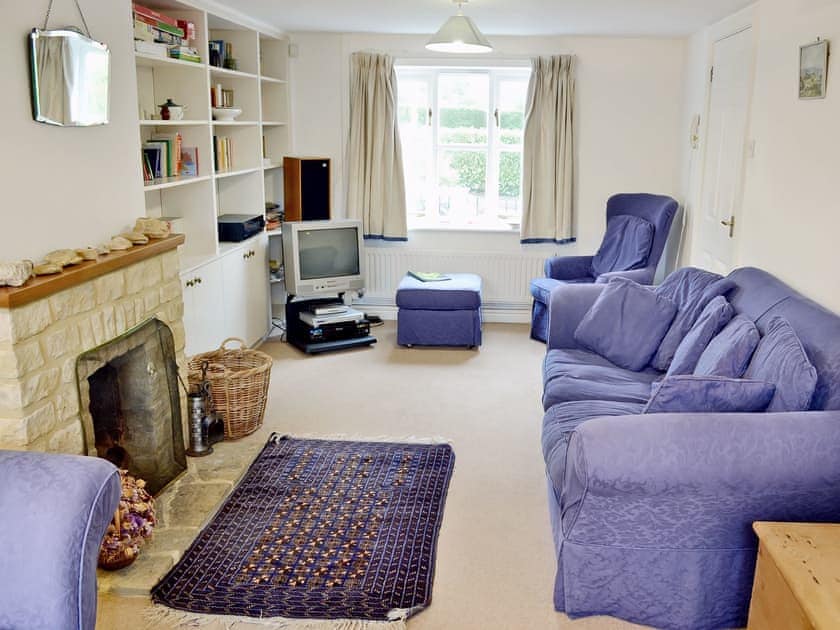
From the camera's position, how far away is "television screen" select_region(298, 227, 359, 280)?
5.18 meters

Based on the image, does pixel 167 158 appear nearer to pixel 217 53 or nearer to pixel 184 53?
pixel 184 53

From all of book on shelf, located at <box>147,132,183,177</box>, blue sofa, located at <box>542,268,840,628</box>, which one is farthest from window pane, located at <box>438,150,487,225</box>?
blue sofa, located at <box>542,268,840,628</box>

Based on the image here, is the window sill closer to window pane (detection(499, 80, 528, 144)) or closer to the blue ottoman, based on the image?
window pane (detection(499, 80, 528, 144))

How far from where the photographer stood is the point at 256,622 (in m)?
2.33

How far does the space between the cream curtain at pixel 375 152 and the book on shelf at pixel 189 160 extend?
168cm

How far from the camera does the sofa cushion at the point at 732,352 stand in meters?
2.61

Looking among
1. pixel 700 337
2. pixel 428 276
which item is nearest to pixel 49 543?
pixel 700 337

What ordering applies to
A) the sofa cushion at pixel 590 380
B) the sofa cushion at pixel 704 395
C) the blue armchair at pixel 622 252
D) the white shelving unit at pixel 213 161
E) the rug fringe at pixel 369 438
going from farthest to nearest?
the blue armchair at pixel 622 252, the white shelving unit at pixel 213 161, the rug fringe at pixel 369 438, the sofa cushion at pixel 590 380, the sofa cushion at pixel 704 395

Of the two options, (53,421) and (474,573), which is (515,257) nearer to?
(474,573)

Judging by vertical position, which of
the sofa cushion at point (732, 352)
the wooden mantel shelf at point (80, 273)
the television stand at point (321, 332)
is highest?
the wooden mantel shelf at point (80, 273)

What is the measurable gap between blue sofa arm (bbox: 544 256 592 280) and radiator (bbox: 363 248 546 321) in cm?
47

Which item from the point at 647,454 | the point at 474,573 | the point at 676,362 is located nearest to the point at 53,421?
the point at 474,573

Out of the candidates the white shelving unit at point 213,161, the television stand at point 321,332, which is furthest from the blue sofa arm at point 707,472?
the television stand at point 321,332

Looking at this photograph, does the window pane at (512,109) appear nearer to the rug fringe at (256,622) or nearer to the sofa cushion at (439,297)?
the sofa cushion at (439,297)
